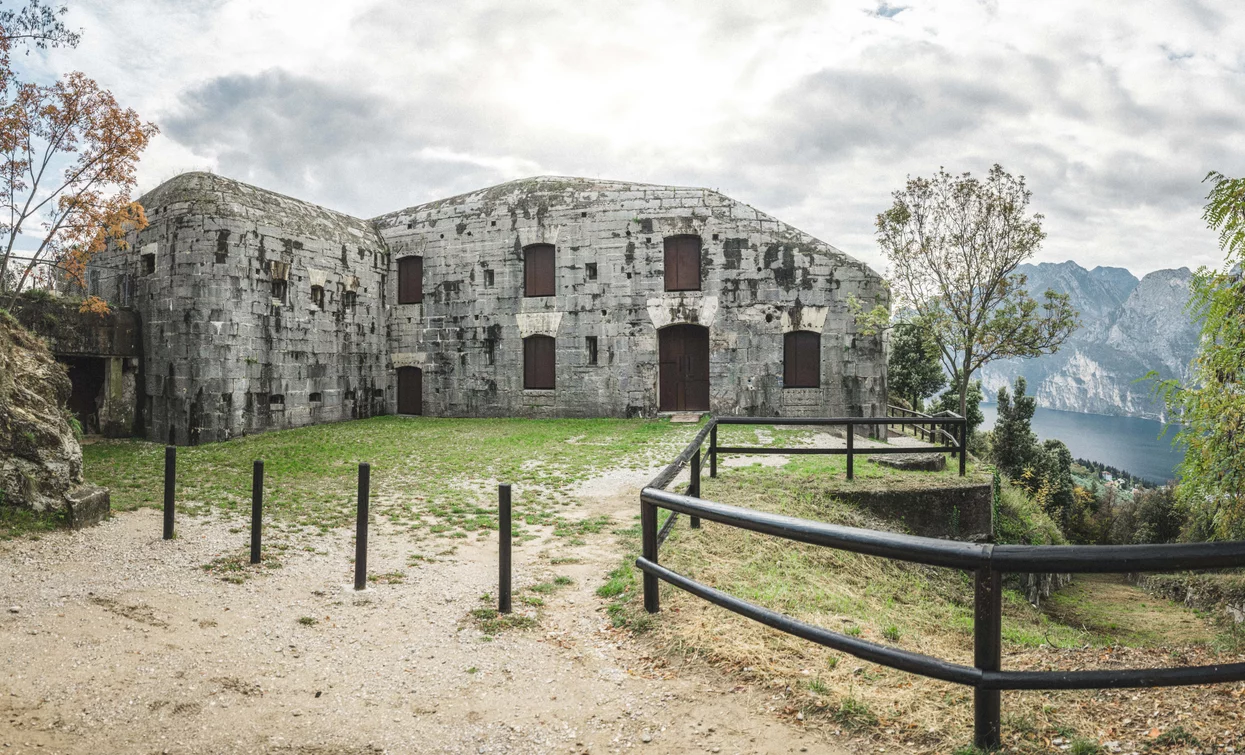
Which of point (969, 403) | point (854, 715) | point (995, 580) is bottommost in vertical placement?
point (854, 715)

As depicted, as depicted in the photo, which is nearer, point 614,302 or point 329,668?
point 329,668

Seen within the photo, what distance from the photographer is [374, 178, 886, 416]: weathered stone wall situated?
16.8m

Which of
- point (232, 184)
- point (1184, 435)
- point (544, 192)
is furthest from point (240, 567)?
point (544, 192)

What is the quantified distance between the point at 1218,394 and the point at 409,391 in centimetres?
1839

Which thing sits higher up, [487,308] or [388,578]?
[487,308]

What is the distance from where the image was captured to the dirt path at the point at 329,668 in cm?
304

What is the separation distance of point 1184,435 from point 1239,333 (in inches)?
36.4

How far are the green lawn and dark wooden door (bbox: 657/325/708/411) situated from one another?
138 centimetres

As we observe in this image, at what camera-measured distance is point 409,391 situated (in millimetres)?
19703

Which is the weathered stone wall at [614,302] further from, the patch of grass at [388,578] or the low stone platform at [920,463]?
the patch of grass at [388,578]

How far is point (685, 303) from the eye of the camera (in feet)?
57.4

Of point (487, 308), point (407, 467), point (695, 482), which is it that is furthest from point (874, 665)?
point (487, 308)

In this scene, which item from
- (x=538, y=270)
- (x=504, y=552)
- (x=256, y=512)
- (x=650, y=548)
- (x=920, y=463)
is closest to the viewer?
(x=650, y=548)

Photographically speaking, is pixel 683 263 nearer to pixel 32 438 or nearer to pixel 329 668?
pixel 32 438
